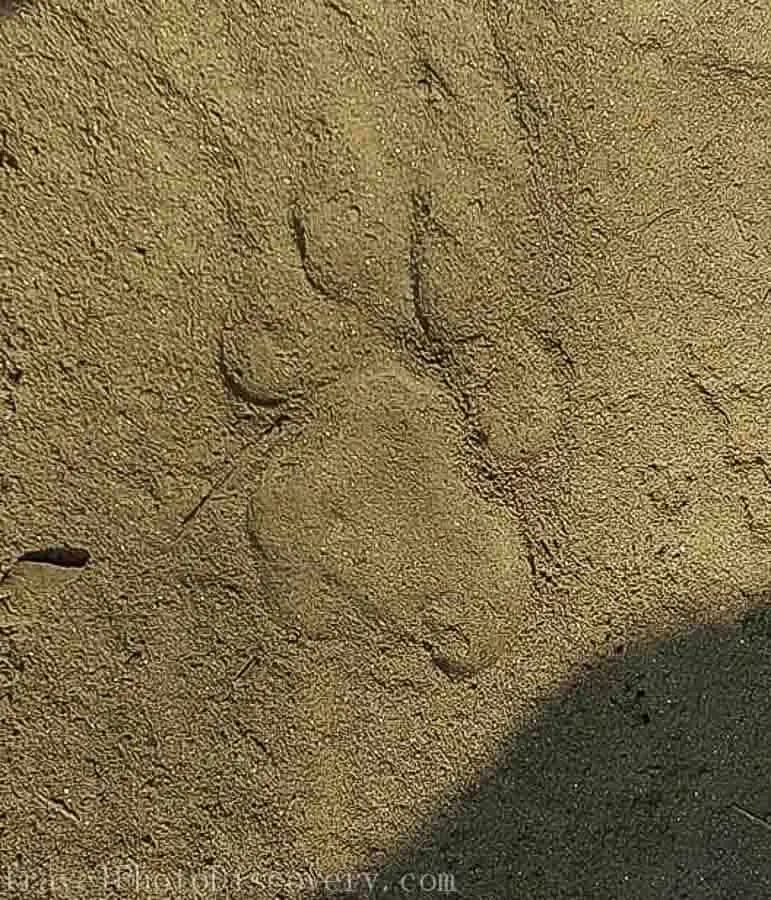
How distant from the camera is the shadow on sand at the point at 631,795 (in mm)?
1480

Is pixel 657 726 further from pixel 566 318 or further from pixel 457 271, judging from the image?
pixel 457 271

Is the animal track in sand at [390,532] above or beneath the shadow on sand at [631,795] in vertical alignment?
above

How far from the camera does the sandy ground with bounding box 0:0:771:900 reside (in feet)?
4.35

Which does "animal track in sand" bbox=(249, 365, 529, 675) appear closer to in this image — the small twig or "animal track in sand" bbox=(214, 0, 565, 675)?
"animal track in sand" bbox=(214, 0, 565, 675)

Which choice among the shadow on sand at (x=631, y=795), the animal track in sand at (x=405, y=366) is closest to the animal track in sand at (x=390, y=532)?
the animal track in sand at (x=405, y=366)

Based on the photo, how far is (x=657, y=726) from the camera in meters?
1.51

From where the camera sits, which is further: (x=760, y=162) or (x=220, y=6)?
(x=760, y=162)

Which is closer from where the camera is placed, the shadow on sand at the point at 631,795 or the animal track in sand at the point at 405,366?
the animal track in sand at the point at 405,366

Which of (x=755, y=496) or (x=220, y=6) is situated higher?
(x=220, y=6)

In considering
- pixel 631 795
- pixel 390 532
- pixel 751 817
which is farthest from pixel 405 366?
pixel 751 817

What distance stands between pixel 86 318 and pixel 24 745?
23.3 inches

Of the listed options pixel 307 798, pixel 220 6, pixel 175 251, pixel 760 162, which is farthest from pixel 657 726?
pixel 220 6

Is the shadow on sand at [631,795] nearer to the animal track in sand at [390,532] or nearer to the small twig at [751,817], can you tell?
the small twig at [751,817]

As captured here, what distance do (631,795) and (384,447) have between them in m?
0.65
